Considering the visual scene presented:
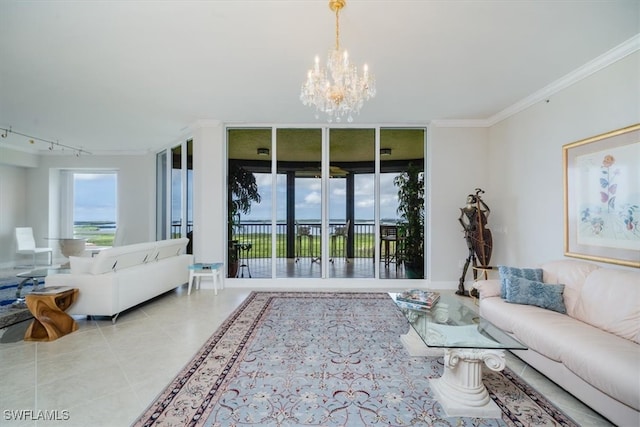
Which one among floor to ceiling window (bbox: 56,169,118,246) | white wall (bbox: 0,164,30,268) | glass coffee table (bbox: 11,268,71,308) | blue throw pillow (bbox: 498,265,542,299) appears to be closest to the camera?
blue throw pillow (bbox: 498,265,542,299)

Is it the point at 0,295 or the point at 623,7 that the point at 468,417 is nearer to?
the point at 623,7

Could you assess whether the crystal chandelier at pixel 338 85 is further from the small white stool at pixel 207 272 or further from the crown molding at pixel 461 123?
the small white stool at pixel 207 272

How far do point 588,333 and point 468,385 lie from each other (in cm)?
100

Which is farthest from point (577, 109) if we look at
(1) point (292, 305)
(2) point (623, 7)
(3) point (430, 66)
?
(1) point (292, 305)

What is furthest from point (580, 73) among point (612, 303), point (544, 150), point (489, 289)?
point (489, 289)

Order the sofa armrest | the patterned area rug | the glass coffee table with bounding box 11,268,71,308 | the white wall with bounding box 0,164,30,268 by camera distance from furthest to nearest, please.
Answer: the white wall with bounding box 0,164,30,268, the glass coffee table with bounding box 11,268,71,308, the sofa armrest, the patterned area rug

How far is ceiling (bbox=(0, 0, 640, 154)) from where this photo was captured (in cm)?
225

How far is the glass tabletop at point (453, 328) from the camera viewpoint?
192 centimetres

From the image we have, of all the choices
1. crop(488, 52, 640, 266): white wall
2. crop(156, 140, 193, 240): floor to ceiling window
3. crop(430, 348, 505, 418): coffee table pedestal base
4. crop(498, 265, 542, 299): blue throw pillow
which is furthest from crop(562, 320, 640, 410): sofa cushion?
crop(156, 140, 193, 240): floor to ceiling window

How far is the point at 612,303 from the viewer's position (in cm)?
224

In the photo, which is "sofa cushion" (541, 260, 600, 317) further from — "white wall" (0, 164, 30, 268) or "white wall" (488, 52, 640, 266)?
"white wall" (0, 164, 30, 268)

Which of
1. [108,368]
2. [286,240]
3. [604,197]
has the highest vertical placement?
[604,197]

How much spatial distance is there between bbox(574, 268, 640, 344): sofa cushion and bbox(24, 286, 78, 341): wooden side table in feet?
16.4

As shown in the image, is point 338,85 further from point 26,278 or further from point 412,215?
point 26,278
